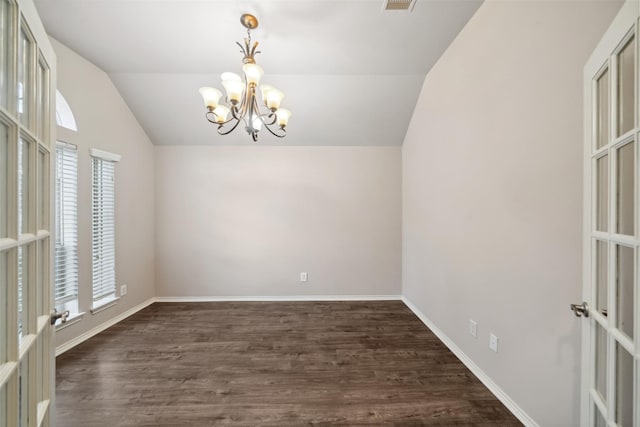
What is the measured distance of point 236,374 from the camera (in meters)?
1.89

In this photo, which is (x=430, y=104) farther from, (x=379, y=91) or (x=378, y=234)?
(x=378, y=234)

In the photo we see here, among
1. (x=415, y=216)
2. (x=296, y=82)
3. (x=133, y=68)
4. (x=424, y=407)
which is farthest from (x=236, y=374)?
(x=133, y=68)

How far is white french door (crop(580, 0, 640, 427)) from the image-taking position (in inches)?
29.6

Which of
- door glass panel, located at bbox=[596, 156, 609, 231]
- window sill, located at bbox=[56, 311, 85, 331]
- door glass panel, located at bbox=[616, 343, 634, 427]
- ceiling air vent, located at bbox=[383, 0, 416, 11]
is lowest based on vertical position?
window sill, located at bbox=[56, 311, 85, 331]

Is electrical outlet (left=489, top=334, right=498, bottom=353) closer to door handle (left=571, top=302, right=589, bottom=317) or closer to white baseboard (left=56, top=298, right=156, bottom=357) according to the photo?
door handle (left=571, top=302, right=589, bottom=317)

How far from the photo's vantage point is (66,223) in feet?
7.37

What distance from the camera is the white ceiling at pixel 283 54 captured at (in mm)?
1855

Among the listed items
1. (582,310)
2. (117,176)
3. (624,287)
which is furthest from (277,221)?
(624,287)

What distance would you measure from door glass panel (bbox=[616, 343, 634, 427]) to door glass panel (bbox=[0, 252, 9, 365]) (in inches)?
78.6

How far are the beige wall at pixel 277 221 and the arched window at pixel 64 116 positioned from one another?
43.0 inches

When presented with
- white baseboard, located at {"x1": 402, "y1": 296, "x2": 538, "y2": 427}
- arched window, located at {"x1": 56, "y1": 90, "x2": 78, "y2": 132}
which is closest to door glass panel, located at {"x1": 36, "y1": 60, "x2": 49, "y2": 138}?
arched window, located at {"x1": 56, "y1": 90, "x2": 78, "y2": 132}

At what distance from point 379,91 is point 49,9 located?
9.93ft

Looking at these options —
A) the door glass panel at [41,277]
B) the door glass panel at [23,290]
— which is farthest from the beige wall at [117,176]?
the door glass panel at [23,290]

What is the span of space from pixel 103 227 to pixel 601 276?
3.91 meters
